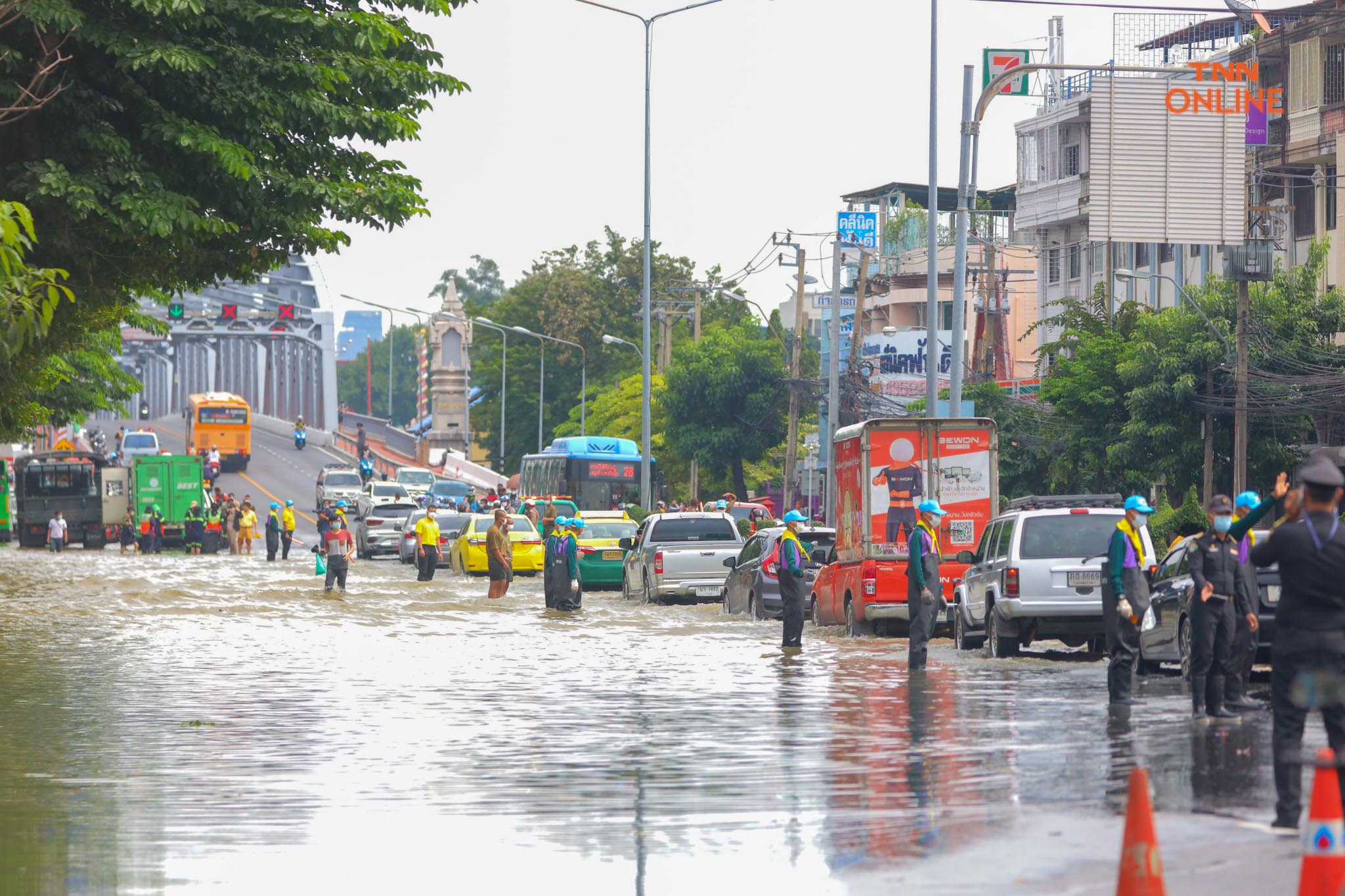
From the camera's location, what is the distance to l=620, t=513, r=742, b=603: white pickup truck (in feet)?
107

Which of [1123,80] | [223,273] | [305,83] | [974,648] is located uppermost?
[1123,80]

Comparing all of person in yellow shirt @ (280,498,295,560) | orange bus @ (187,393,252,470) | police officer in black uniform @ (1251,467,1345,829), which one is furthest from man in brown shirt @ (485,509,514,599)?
orange bus @ (187,393,252,470)

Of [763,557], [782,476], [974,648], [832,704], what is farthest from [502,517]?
[782,476]

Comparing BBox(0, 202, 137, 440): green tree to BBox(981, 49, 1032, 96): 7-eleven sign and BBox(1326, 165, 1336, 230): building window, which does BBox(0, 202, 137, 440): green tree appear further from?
BBox(1326, 165, 1336, 230): building window

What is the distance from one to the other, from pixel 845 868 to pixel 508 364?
111098 millimetres

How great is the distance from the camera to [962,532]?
25.4 metres

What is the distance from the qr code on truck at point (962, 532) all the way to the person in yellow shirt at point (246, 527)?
41.1 meters

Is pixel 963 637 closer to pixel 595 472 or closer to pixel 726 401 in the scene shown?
pixel 595 472

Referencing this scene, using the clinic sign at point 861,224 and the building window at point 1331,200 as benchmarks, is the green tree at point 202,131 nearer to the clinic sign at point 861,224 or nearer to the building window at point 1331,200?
the building window at point 1331,200

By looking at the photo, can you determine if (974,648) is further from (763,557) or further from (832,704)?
(832,704)

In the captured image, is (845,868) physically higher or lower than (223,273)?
lower

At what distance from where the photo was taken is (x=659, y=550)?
32.7m

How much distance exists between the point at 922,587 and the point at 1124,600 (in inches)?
160

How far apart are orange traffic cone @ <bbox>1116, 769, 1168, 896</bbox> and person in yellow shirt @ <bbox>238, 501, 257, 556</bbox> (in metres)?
58.2
